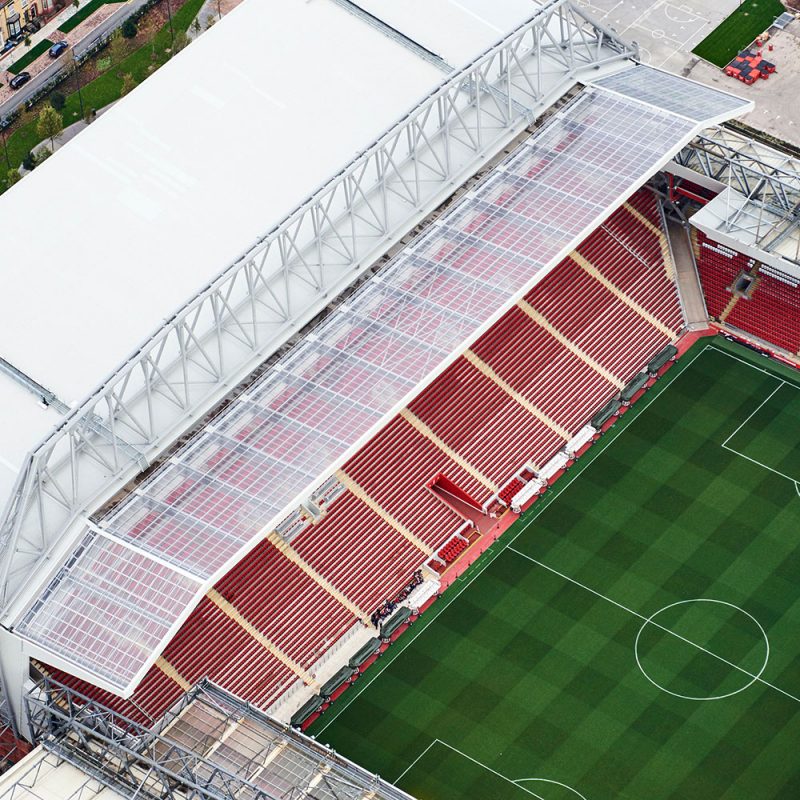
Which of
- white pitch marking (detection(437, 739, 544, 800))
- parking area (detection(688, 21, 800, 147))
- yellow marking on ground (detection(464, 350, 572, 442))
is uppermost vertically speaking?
parking area (detection(688, 21, 800, 147))

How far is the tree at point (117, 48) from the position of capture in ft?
516

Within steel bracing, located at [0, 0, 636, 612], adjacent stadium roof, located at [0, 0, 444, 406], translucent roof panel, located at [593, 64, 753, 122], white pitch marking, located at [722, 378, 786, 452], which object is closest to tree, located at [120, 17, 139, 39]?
adjacent stadium roof, located at [0, 0, 444, 406]

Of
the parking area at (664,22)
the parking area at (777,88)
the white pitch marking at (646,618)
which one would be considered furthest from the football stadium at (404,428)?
the parking area at (664,22)

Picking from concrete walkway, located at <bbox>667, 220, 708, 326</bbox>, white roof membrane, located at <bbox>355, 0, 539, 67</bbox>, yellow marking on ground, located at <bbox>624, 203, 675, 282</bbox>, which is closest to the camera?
white roof membrane, located at <bbox>355, 0, 539, 67</bbox>

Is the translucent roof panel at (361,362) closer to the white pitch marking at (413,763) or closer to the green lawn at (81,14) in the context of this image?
the white pitch marking at (413,763)

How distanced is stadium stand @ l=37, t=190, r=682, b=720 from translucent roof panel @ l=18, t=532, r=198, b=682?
16.5 ft

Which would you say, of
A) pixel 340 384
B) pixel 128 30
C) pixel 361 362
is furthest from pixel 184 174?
pixel 128 30

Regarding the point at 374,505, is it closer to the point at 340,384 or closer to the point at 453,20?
the point at 340,384

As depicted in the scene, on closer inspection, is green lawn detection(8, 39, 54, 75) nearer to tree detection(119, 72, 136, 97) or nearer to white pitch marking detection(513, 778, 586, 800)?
tree detection(119, 72, 136, 97)

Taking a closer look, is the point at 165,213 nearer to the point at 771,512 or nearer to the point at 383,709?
the point at 383,709

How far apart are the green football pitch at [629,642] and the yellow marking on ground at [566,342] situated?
231cm

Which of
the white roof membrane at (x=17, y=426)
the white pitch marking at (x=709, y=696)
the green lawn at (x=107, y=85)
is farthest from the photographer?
the green lawn at (x=107, y=85)

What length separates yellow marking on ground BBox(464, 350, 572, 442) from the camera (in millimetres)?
128125

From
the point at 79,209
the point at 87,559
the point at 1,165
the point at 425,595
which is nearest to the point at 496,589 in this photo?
the point at 425,595
